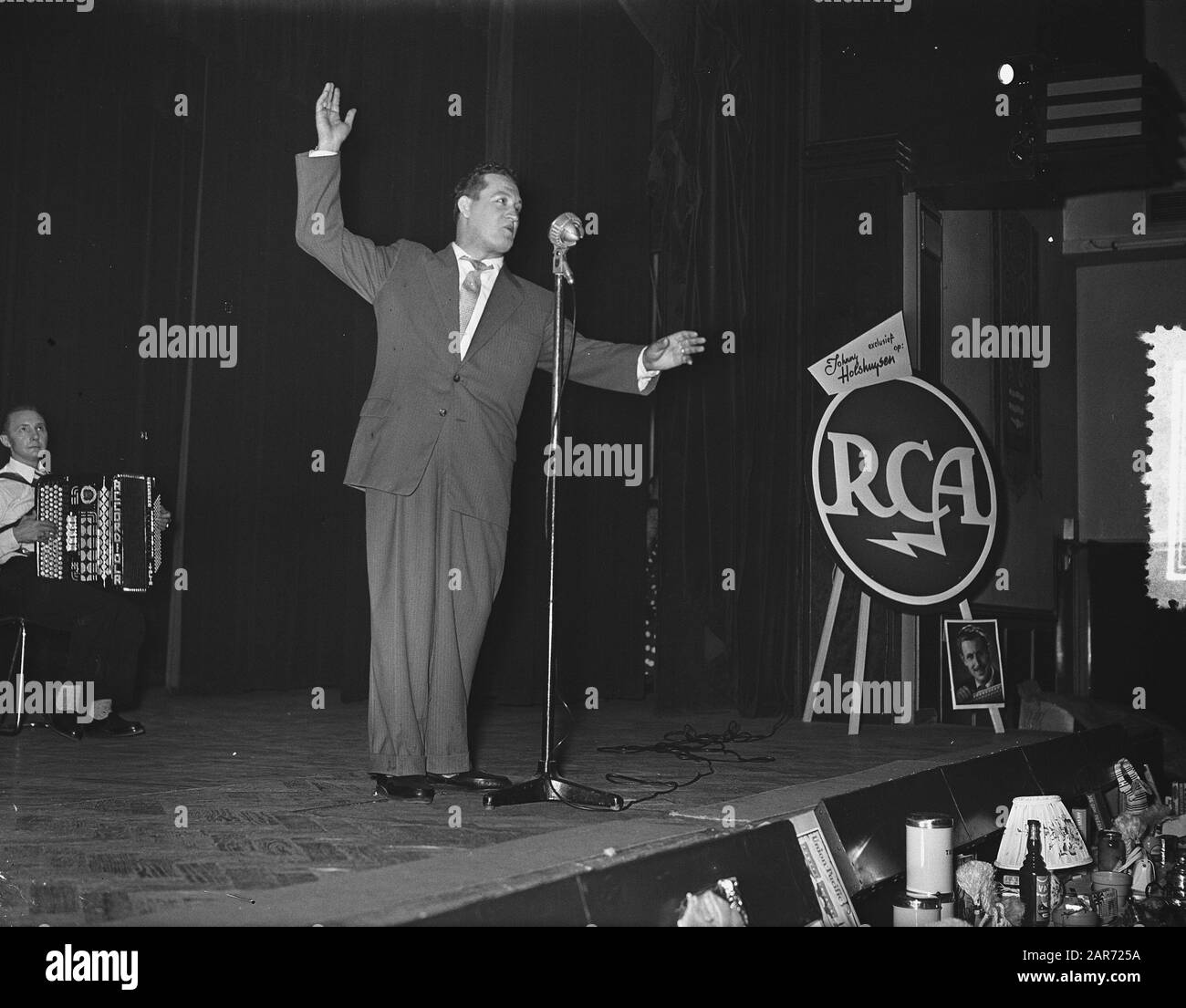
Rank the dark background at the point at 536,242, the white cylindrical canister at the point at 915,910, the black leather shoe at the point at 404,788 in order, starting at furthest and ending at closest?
1. the dark background at the point at 536,242
2. the black leather shoe at the point at 404,788
3. the white cylindrical canister at the point at 915,910

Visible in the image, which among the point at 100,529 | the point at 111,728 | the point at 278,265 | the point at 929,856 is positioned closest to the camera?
the point at 929,856

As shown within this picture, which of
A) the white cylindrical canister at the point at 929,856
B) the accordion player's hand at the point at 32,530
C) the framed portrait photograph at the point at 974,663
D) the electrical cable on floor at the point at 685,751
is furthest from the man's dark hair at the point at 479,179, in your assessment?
the framed portrait photograph at the point at 974,663

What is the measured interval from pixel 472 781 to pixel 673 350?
1130 mm

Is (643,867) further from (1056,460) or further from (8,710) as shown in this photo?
(1056,460)

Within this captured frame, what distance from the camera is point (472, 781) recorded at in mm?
2854

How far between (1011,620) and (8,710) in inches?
181

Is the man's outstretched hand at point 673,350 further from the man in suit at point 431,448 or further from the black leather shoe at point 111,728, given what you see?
the black leather shoe at point 111,728

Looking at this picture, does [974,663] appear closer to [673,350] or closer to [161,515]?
[673,350]

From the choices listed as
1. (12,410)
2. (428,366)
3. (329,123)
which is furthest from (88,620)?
(329,123)

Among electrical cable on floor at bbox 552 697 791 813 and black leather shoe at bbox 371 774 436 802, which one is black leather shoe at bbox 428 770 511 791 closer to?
black leather shoe at bbox 371 774 436 802

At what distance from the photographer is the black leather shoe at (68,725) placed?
4.25m

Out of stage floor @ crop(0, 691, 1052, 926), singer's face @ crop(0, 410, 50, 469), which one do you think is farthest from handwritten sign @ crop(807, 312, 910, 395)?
singer's face @ crop(0, 410, 50, 469)

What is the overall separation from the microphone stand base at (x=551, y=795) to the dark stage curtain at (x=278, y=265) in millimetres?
2903

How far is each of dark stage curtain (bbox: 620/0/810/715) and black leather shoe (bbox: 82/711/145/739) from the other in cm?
233
